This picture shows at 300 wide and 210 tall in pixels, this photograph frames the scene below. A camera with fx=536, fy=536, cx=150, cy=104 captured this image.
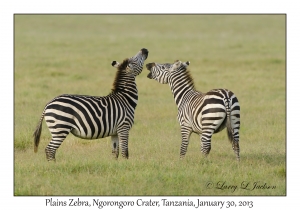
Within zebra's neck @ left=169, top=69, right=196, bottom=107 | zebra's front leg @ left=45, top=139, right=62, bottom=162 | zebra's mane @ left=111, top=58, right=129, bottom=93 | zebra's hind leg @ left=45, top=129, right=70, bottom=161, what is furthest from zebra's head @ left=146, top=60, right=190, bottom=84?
zebra's front leg @ left=45, top=139, right=62, bottom=162

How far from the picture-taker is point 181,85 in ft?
36.4

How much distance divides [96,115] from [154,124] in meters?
4.98

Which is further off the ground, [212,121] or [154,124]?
[212,121]

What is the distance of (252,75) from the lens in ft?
76.5

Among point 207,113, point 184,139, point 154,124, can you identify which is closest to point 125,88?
point 184,139

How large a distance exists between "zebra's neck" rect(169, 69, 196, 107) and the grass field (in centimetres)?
121

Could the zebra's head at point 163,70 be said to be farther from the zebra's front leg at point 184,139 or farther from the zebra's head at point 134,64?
the zebra's front leg at point 184,139

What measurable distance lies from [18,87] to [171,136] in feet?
29.5

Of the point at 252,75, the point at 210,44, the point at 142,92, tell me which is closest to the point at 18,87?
the point at 142,92

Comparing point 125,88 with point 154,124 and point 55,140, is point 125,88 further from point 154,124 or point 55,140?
point 154,124

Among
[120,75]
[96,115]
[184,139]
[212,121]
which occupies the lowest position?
[184,139]

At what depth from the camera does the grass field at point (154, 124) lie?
8.62 meters

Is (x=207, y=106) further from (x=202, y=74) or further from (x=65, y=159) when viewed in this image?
(x=202, y=74)

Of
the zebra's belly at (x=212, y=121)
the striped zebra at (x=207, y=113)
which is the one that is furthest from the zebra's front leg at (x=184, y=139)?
the zebra's belly at (x=212, y=121)
